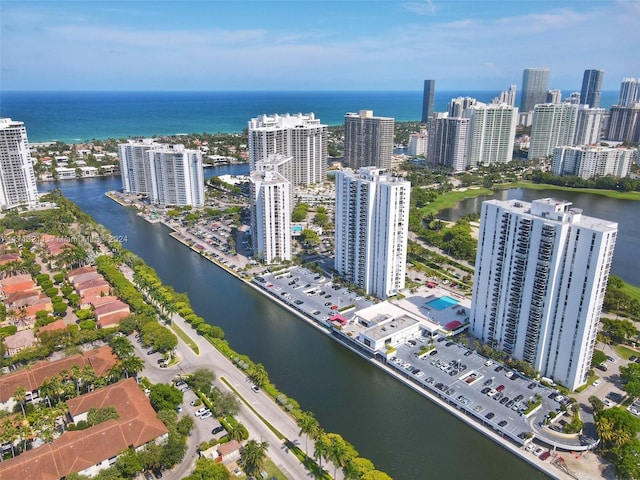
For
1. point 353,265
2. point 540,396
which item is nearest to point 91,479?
point 540,396

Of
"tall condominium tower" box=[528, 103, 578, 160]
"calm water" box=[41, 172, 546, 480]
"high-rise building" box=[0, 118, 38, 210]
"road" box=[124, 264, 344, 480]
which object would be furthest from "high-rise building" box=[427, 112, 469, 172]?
"road" box=[124, 264, 344, 480]

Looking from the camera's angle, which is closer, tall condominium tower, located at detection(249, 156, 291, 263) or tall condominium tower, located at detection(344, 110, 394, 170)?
Result: tall condominium tower, located at detection(249, 156, 291, 263)

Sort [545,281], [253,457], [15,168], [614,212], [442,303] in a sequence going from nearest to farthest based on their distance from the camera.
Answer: [253,457] → [545,281] → [442,303] → [15,168] → [614,212]

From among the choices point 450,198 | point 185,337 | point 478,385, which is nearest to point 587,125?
point 450,198

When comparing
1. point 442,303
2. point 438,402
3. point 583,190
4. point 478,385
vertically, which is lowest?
point 438,402

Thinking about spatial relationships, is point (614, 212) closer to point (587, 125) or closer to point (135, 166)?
point (587, 125)

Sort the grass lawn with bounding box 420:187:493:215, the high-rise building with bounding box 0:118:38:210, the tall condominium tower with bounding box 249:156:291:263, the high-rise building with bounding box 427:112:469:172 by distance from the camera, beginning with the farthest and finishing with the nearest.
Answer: the high-rise building with bounding box 427:112:469:172
the grass lawn with bounding box 420:187:493:215
the high-rise building with bounding box 0:118:38:210
the tall condominium tower with bounding box 249:156:291:263

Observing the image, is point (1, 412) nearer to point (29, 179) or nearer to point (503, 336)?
point (503, 336)

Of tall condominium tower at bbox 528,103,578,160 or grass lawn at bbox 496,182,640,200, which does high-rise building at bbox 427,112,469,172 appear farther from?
tall condominium tower at bbox 528,103,578,160
